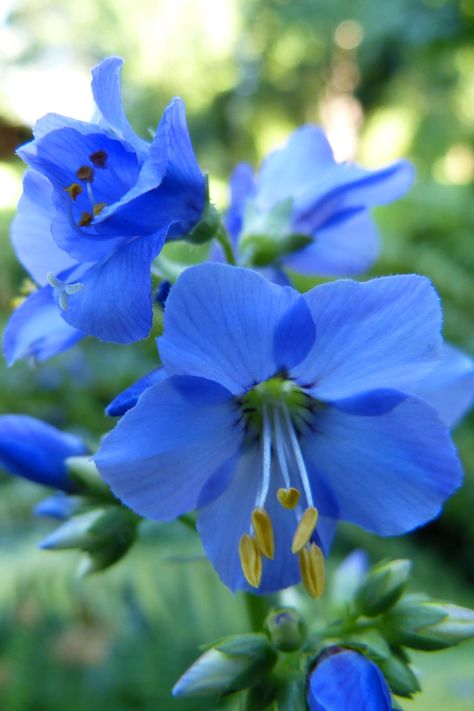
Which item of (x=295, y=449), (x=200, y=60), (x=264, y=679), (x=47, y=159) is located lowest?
(x=200, y=60)

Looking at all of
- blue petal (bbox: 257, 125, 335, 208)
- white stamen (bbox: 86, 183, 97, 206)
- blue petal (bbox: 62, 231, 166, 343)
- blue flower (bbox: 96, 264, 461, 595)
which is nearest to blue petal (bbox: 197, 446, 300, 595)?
blue flower (bbox: 96, 264, 461, 595)

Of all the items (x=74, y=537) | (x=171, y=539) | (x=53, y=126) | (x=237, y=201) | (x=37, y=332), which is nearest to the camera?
(x=53, y=126)

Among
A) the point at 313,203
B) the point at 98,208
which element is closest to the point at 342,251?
the point at 313,203

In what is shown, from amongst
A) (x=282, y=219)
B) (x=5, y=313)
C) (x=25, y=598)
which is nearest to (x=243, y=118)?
(x=5, y=313)

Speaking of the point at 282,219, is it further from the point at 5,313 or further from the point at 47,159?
the point at 5,313

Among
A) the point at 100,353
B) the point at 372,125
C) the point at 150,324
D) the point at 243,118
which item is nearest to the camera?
A: the point at 150,324

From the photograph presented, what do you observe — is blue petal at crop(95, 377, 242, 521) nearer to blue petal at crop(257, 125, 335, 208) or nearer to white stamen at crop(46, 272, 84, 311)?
white stamen at crop(46, 272, 84, 311)

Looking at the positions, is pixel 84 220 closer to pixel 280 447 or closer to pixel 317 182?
pixel 280 447
